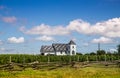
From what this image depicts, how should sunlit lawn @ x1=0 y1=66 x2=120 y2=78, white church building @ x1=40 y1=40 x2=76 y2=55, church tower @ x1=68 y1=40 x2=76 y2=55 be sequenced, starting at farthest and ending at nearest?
church tower @ x1=68 y1=40 x2=76 y2=55 < white church building @ x1=40 y1=40 x2=76 y2=55 < sunlit lawn @ x1=0 y1=66 x2=120 y2=78

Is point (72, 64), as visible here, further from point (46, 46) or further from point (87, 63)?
point (46, 46)

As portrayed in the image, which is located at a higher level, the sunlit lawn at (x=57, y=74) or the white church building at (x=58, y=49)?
the white church building at (x=58, y=49)

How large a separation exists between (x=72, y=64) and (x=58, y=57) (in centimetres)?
3743

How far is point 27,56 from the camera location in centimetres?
5997

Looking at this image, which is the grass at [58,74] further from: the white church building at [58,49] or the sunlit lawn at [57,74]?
the white church building at [58,49]

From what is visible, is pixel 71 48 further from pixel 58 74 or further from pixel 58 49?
pixel 58 74

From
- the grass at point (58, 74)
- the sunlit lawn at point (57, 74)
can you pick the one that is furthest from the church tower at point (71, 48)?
the sunlit lawn at point (57, 74)

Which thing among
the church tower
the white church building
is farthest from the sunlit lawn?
the church tower

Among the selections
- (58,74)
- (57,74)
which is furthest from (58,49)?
(58,74)

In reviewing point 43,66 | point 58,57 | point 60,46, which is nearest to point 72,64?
point 43,66

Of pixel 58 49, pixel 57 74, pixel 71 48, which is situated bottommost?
pixel 57 74

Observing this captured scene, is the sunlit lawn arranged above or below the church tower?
below

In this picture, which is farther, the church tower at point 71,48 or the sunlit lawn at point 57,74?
the church tower at point 71,48

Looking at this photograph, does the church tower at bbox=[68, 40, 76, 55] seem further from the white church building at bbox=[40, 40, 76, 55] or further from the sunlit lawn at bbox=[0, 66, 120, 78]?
the sunlit lawn at bbox=[0, 66, 120, 78]
